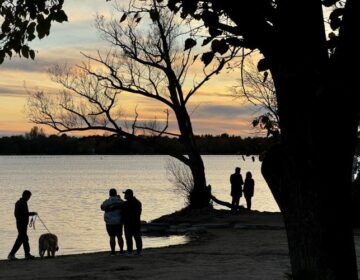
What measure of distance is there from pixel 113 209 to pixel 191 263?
2.65 metres

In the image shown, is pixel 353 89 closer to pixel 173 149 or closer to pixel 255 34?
pixel 255 34

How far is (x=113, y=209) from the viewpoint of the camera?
17984mm

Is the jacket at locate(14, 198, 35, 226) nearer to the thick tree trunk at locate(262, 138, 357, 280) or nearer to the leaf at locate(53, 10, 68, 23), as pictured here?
the leaf at locate(53, 10, 68, 23)

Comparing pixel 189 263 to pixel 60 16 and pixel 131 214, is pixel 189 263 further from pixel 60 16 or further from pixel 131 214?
pixel 60 16

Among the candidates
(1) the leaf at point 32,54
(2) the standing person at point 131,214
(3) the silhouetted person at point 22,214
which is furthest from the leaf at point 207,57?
(3) the silhouetted person at point 22,214

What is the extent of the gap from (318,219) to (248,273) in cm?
910

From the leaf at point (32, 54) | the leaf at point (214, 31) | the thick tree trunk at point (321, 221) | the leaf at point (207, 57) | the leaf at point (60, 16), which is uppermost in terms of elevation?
the leaf at point (60, 16)

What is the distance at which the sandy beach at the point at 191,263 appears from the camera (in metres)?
14.7

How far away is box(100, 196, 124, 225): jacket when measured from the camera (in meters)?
17.9

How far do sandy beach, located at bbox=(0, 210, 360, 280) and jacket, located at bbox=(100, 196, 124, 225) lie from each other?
0.97 metres

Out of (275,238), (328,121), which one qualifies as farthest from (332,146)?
(275,238)

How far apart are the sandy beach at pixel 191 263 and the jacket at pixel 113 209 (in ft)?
3.19

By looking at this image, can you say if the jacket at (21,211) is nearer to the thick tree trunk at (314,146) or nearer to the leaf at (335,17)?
the leaf at (335,17)

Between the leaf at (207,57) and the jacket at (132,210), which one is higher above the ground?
the leaf at (207,57)
